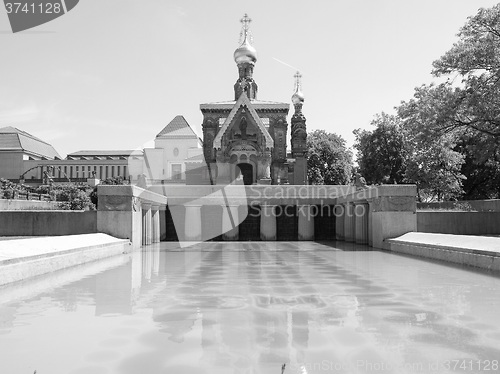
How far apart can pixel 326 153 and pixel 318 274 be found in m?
70.3

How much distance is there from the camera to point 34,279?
12242 mm

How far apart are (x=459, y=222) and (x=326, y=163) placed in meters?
53.5

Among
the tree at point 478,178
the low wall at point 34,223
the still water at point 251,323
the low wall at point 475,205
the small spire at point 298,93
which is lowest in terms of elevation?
the still water at point 251,323

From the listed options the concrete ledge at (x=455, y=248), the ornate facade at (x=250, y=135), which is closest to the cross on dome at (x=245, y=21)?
the ornate facade at (x=250, y=135)

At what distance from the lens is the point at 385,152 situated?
2355 inches

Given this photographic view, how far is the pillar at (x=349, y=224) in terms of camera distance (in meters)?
28.7

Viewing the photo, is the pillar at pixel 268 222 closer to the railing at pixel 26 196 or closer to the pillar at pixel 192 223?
the pillar at pixel 192 223

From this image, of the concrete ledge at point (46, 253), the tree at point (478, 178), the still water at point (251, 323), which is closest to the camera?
the still water at point (251, 323)

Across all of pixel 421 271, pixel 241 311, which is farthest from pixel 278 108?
pixel 241 311

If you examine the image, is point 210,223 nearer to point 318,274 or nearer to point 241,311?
point 318,274

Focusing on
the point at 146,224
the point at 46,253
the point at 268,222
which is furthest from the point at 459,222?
the point at 46,253

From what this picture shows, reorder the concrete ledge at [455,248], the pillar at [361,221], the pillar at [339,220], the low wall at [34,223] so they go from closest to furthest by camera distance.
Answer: the concrete ledge at [455,248] → the low wall at [34,223] → the pillar at [361,221] → the pillar at [339,220]

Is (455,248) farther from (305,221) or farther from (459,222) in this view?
(305,221)

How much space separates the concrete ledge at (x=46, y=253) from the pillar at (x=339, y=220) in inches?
654
